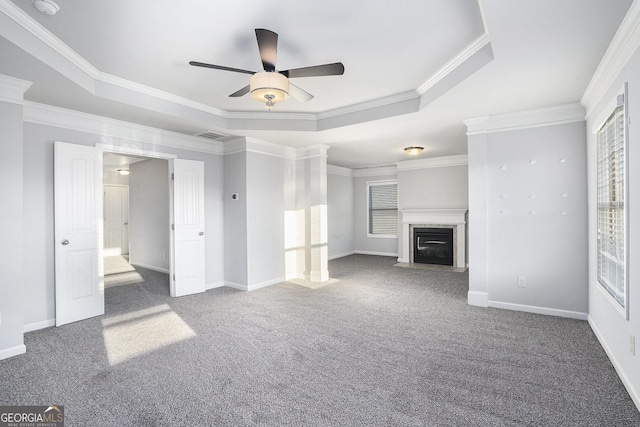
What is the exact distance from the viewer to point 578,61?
2.67 metres

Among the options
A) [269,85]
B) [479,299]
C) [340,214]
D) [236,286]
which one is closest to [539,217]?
[479,299]

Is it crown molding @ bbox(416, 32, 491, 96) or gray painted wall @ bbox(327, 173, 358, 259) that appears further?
gray painted wall @ bbox(327, 173, 358, 259)

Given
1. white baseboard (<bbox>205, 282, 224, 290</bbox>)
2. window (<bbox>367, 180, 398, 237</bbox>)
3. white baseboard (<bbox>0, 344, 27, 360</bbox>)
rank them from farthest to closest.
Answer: window (<bbox>367, 180, 398, 237</bbox>)
white baseboard (<bbox>205, 282, 224, 290</bbox>)
white baseboard (<bbox>0, 344, 27, 360</bbox>)

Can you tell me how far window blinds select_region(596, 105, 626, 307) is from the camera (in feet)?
8.18

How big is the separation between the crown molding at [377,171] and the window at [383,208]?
25cm

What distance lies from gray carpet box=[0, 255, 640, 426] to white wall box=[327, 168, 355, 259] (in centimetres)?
425

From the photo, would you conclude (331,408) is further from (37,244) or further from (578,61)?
(37,244)

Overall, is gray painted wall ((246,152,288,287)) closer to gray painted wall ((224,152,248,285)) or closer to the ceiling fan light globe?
gray painted wall ((224,152,248,285))

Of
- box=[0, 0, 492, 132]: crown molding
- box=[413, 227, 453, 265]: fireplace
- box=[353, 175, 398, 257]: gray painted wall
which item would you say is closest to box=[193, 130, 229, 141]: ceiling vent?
box=[0, 0, 492, 132]: crown molding

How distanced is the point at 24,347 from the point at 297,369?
258 centimetres

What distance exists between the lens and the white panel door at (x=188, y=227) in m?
4.93

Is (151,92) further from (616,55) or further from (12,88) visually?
(616,55)

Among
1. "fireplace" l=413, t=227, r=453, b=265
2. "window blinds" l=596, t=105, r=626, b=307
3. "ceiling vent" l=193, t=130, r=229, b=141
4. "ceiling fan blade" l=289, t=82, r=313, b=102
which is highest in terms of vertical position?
"ceiling vent" l=193, t=130, r=229, b=141

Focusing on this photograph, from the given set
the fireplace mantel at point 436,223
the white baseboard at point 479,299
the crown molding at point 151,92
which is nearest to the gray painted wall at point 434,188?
the fireplace mantel at point 436,223
